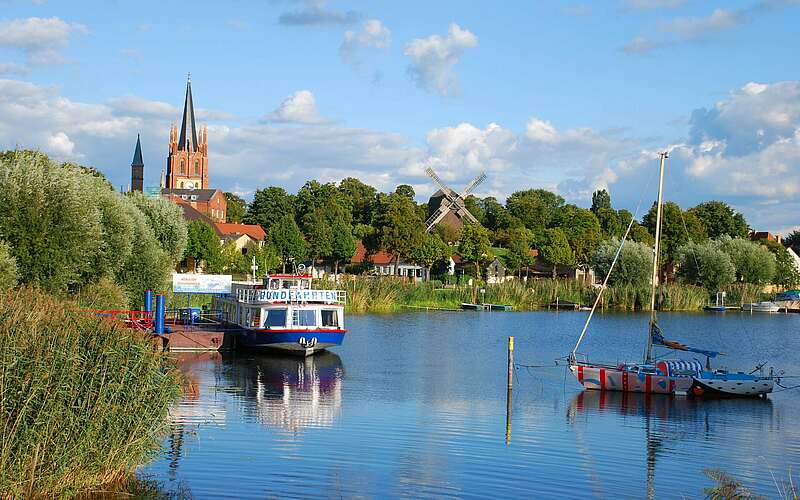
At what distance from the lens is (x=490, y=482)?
68.5ft

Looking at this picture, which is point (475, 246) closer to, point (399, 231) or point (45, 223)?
point (399, 231)

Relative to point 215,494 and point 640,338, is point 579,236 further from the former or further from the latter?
point 215,494

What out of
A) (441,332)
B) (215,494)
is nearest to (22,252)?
(215,494)

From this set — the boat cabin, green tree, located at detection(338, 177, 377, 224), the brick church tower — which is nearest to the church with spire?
the brick church tower

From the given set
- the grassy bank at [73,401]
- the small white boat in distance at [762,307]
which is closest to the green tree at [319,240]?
the small white boat in distance at [762,307]

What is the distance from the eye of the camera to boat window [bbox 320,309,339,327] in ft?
152

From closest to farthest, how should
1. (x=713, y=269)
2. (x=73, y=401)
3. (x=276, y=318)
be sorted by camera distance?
(x=73, y=401)
(x=276, y=318)
(x=713, y=269)

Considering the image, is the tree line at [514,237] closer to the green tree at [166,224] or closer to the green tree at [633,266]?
the green tree at [633,266]

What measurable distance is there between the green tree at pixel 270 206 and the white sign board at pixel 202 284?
88967mm

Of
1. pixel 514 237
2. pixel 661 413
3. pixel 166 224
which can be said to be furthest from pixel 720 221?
pixel 661 413

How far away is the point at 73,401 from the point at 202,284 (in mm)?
38095

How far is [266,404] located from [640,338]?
3429 cm

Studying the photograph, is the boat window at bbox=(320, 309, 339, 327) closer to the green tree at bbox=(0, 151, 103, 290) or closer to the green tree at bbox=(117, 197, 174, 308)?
the green tree at bbox=(117, 197, 174, 308)

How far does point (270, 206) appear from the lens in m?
147
